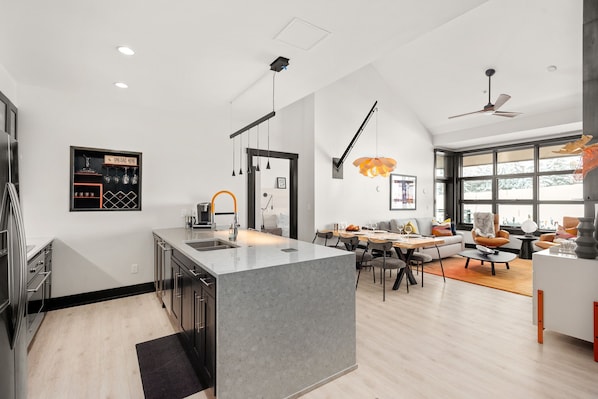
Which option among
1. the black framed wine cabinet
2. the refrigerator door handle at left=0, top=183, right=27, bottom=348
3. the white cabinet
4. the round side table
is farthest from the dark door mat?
A: the round side table

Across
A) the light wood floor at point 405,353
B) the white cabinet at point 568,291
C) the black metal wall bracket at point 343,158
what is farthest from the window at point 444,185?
the white cabinet at point 568,291

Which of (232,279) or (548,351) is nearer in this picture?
(232,279)

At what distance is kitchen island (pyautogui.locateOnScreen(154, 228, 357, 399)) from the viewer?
1.67m

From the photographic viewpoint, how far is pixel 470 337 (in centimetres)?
273

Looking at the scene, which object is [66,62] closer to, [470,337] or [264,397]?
[264,397]

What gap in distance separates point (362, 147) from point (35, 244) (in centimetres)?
557

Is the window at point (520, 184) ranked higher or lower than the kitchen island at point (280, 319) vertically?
higher

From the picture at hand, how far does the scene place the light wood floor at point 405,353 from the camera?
1.99 metres

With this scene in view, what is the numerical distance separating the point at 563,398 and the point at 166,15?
373 centimetres

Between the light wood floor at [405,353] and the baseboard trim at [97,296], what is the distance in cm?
12

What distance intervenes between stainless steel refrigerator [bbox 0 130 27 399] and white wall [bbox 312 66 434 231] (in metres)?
4.53

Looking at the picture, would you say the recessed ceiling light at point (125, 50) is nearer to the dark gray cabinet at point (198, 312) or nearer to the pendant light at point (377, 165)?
the dark gray cabinet at point (198, 312)

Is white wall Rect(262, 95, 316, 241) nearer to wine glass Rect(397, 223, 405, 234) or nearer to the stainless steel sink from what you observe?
wine glass Rect(397, 223, 405, 234)

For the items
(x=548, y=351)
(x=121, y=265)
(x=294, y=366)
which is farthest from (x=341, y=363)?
(x=121, y=265)
